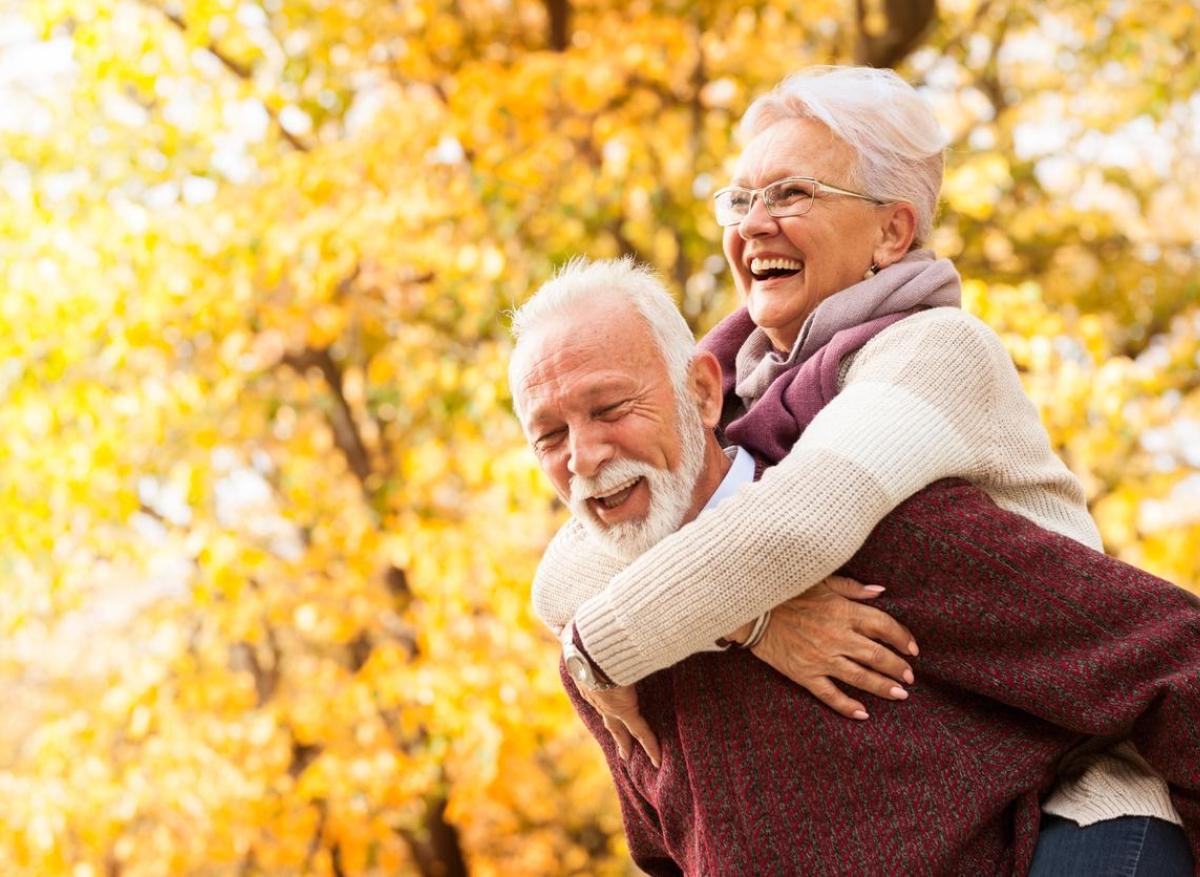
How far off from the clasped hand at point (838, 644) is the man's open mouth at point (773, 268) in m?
0.47

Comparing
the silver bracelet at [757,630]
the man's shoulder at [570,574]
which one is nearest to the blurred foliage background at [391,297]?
the man's shoulder at [570,574]

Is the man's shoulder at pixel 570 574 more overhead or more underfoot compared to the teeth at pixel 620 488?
more underfoot

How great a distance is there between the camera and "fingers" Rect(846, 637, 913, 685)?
62.0 inches

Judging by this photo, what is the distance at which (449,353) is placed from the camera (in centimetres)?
634

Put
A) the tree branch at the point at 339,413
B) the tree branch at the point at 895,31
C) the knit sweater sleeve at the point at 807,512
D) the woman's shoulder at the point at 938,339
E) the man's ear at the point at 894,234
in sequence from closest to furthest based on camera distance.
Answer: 1. the knit sweater sleeve at the point at 807,512
2. the woman's shoulder at the point at 938,339
3. the man's ear at the point at 894,234
4. the tree branch at the point at 895,31
5. the tree branch at the point at 339,413

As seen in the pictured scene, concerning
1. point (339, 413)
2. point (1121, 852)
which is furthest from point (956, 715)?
point (339, 413)

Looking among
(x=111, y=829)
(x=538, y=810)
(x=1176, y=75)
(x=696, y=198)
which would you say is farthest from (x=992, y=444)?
(x=538, y=810)

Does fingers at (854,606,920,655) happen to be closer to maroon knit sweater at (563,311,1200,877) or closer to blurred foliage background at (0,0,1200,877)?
maroon knit sweater at (563,311,1200,877)

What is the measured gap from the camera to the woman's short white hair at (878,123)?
1.81 metres

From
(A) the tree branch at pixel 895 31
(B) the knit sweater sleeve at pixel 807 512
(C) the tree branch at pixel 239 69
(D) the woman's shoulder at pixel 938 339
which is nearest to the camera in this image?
(B) the knit sweater sleeve at pixel 807 512

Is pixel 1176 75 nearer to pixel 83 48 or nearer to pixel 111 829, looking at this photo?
pixel 83 48

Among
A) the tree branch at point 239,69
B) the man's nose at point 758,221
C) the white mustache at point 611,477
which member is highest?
the man's nose at point 758,221

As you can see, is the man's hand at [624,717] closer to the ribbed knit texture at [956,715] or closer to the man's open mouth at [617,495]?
the ribbed knit texture at [956,715]

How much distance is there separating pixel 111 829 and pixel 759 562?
6.64 metres
